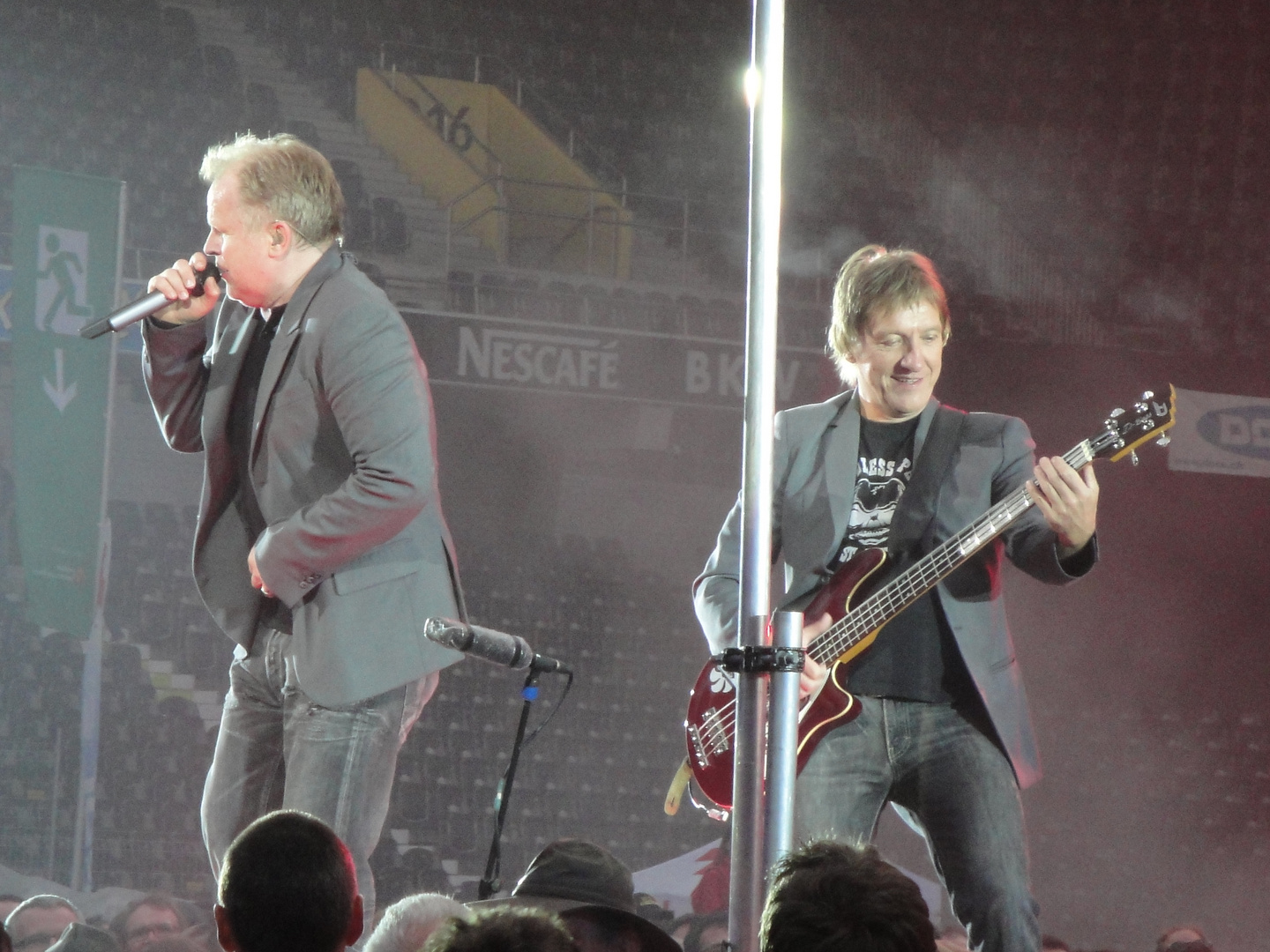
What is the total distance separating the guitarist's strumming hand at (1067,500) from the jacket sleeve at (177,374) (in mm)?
1508

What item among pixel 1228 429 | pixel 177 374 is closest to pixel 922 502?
pixel 177 374

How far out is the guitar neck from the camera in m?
2.59

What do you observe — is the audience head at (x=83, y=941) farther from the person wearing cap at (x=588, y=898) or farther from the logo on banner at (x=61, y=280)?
the logo on banner at (x=61, y=280)

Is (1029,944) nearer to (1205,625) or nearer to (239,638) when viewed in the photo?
(239,638)

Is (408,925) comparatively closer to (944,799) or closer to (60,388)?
(944,799)

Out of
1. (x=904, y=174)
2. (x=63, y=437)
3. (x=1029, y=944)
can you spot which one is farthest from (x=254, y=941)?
(x=904, y=174)

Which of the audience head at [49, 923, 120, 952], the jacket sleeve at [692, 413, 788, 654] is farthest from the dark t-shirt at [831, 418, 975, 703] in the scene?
the audience head at [49, 923, 120, 952]

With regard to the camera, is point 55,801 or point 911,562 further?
point 55,801

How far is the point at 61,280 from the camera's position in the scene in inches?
244

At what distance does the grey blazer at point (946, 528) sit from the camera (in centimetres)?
254

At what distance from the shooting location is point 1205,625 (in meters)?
8.05

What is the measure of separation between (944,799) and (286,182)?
157cm

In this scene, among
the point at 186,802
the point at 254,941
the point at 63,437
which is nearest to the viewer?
the point at 254,941

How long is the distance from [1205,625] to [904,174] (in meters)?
3.08
